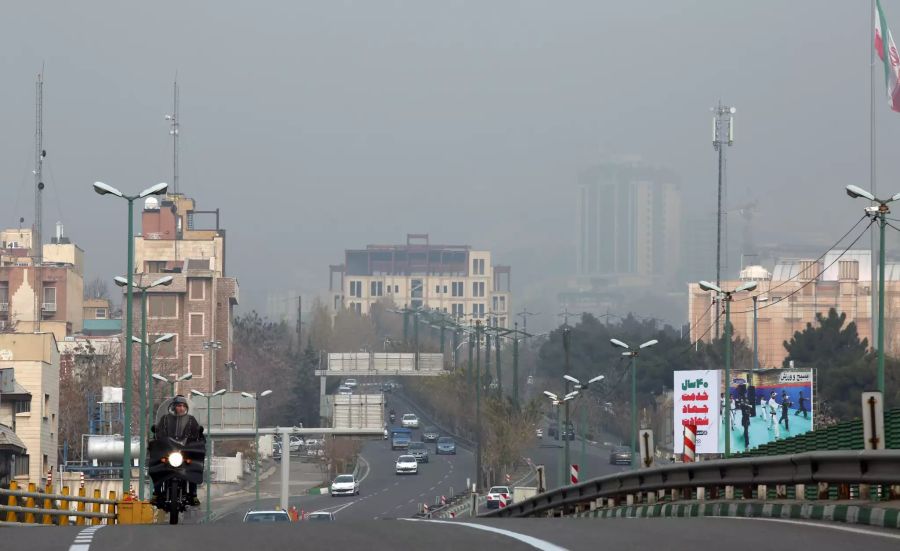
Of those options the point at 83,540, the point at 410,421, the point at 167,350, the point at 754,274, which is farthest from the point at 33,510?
the point at 754,274

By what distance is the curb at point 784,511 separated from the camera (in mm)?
16234

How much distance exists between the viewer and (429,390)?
15562 centimetres

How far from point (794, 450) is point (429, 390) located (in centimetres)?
12758

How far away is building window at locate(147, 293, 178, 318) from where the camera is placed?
439 feet

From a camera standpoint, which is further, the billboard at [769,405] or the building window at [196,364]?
the building window at [196,364]

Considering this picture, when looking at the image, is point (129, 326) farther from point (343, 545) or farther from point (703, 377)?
point (703, 377)

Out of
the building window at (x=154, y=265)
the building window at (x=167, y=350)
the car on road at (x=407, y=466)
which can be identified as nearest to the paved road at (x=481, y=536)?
the car on road at (x=407, y=466)

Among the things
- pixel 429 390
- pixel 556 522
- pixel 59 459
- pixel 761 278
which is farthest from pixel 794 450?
pixel 761 278

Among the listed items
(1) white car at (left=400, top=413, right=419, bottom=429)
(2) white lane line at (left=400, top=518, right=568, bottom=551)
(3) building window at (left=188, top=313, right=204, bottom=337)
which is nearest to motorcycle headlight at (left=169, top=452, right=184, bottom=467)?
(2) white lane line at (left=400, top=518, right=568, bottom=551)

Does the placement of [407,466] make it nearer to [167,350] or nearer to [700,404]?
[167,350]

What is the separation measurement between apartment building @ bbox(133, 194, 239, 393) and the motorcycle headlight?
9950cm

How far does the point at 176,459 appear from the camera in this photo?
2072 centimetres

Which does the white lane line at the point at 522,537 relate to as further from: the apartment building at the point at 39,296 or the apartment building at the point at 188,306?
the apartment building at the point at 39,296

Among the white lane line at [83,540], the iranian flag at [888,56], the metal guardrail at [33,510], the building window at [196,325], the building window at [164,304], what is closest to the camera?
the white lane line at [83,540]
